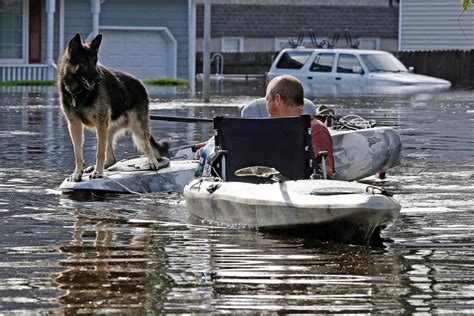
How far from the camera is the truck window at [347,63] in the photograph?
147ft

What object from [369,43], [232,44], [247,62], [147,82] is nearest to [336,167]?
[147,82]

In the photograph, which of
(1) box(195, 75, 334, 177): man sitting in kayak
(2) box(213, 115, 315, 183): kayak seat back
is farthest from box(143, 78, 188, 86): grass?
(1) box(195, 75, 334, 177): man sitting in kayak

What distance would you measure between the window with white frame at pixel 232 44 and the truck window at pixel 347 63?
21.6 m

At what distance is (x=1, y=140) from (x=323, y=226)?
12.0 m

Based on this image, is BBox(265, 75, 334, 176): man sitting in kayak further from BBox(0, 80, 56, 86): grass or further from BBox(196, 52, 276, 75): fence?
BBox(196, 52, 276, 75): fence

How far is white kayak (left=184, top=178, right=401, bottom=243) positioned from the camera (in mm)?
10219

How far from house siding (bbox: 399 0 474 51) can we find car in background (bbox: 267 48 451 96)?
18.2 metres

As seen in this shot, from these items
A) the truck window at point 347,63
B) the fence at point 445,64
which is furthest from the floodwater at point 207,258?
the fence at point 445,64

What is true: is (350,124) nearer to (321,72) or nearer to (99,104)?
(99,104)

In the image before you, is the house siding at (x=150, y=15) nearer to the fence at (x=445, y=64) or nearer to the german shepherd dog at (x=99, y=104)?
the fence at (x=445, y=64)

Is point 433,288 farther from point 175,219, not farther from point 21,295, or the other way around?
point 175,219

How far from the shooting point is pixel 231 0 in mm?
67188

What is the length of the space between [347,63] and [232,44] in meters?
22.6

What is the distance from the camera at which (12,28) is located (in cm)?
4175
